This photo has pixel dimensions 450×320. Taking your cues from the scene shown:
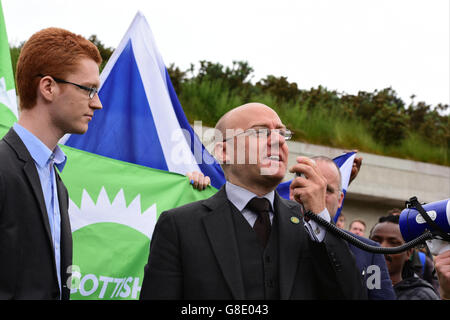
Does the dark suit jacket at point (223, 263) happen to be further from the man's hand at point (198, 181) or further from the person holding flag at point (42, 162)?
the man's hand at point (198, 181)

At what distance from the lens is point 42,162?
249 centimetres

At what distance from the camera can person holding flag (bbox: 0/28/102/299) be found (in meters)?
2.22

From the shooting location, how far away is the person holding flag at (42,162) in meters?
2.22

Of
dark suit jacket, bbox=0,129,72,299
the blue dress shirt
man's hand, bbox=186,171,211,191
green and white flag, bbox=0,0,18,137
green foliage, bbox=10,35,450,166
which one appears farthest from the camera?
green foliage, bbox=10,35,450,166

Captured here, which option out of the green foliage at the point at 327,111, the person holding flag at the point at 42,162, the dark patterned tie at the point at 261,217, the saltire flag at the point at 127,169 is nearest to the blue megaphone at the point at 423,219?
the dark patterned tie at the point at 261,217

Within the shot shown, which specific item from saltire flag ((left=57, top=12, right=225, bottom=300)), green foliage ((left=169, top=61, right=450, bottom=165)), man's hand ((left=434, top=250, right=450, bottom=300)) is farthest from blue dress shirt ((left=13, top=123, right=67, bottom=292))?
green foliage ((left=169, top=61, right=450, bottom=165))

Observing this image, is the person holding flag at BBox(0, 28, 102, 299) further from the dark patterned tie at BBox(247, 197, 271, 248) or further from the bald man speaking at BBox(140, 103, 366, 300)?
the dark patterned tie at BBox(247, 197, 271, 248)

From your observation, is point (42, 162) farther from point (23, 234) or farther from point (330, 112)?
point (330, 112)

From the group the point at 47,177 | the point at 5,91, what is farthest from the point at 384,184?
the point at 47,177

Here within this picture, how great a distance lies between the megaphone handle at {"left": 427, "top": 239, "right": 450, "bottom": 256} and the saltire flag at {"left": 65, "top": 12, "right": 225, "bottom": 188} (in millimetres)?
2493

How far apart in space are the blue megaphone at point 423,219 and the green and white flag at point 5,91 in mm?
2653

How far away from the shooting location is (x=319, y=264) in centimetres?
224

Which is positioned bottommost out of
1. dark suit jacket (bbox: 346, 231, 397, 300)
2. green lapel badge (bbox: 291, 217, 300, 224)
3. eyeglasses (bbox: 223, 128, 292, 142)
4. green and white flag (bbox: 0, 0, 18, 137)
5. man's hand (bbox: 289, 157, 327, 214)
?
dark suit jacket (bbox: 346, 231, 397, 300)
